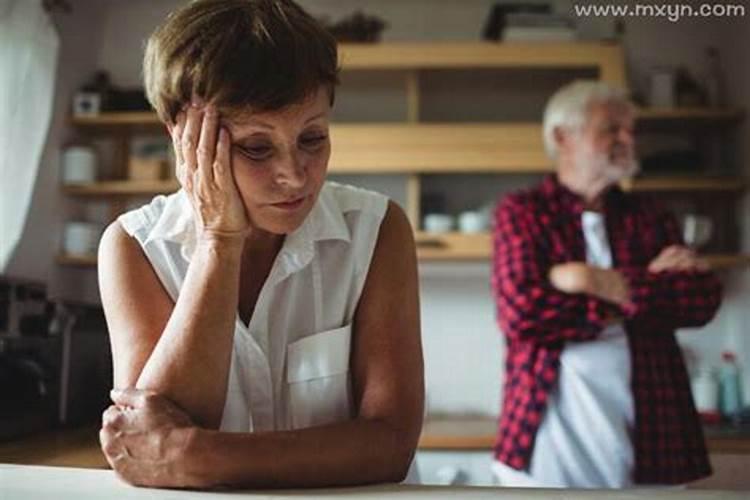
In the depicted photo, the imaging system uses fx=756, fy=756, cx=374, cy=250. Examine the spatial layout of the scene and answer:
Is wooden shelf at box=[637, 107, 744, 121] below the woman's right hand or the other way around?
the other way around

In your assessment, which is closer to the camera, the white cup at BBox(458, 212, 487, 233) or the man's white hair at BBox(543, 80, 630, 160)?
the man's white hair at BBox(543, 80, 630, 160)

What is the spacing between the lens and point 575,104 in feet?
3.59

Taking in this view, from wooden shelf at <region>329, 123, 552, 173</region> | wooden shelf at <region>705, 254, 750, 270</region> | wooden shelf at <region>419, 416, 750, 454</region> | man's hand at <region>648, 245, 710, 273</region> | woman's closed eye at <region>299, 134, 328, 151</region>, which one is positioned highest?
wooden shelf at <region>329, 123, 552, 173</region>

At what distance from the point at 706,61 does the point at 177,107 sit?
74.2 inches

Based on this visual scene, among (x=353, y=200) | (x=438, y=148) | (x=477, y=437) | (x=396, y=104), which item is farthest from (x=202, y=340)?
(x=396, y=104)

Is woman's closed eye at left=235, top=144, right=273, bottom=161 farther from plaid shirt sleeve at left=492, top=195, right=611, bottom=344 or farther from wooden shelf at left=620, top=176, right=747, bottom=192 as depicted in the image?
wooden shelf at left=620, top=176, right=747, bottom=192

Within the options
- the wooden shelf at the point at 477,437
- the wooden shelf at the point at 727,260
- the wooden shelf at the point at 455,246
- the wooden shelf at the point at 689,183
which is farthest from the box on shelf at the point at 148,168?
the wooden shelf at the point at 727,260

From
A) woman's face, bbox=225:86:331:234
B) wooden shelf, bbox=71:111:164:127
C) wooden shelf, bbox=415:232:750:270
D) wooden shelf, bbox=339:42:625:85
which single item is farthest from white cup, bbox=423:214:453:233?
woman's face, bbox=225:86:331:234

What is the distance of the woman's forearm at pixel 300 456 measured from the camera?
0.43 m

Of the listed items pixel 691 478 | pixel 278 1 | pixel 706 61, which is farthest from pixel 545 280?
pixel 706 61

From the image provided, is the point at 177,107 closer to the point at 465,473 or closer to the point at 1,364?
the point at 1,364

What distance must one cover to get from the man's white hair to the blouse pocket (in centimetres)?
66

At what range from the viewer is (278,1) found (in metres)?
0.51

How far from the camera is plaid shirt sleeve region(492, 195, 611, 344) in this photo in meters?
0.95
